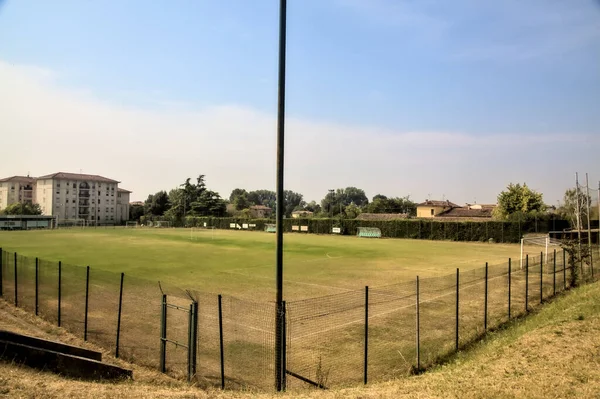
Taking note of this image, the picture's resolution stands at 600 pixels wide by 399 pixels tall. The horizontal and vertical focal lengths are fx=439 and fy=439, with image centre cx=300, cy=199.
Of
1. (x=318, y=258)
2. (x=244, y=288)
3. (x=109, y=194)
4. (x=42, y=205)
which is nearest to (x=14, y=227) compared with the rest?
(x=42, y=205)

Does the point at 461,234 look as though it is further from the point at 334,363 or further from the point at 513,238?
the point at 334,363

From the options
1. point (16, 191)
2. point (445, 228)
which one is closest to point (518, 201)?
point (445, 228)

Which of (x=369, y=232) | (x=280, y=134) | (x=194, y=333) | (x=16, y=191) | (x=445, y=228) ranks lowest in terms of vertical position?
(x=369, y=232)

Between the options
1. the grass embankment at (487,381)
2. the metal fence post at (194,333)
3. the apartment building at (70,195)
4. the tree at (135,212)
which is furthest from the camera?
the tree at (135,212)

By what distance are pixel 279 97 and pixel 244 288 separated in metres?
13.3

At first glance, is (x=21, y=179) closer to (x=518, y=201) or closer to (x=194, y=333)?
(x=518, y=201)

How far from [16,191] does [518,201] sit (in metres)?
145

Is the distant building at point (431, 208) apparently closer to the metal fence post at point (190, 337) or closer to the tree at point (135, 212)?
the tree at point (135, 212)

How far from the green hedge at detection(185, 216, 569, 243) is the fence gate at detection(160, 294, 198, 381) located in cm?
5093

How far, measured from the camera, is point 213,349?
1095 centimetres

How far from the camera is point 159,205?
5679 inches

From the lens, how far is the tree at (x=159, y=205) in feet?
470

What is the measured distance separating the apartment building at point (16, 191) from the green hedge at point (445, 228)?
109 m

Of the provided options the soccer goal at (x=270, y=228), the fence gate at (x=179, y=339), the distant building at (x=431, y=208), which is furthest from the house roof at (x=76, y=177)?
the fence gate at (x=179, y=339)
